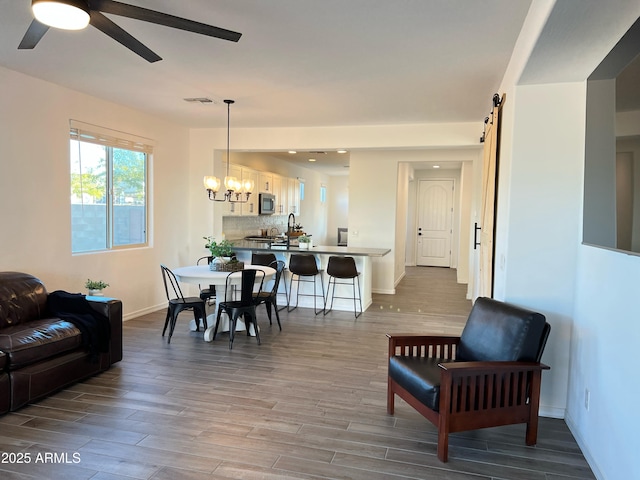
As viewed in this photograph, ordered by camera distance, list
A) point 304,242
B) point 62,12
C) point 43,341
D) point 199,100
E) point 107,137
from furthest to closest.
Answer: point 304,242, point 107,137, point 199,100, point 43,341, point 62,12

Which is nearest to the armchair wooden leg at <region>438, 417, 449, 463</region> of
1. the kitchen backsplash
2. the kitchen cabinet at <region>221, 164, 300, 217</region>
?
the kitchen cabinet at <region>221, 164, 300, 217</region>

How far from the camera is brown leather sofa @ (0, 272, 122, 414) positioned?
2.97 m

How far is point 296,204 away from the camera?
36.6 feet

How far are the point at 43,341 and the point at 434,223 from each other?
9.89 meters

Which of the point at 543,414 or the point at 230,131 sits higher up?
the point at 230,131

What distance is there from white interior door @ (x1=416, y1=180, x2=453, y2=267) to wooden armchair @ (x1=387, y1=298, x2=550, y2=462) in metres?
8.90

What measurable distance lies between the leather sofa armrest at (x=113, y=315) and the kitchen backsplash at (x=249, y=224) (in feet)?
14.1

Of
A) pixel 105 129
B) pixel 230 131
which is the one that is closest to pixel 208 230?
pixel 230 131

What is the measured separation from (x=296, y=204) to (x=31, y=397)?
8.48 meters

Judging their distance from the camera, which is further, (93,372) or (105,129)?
(105,129)

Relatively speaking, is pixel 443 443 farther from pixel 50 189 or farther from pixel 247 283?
pixel 50 189

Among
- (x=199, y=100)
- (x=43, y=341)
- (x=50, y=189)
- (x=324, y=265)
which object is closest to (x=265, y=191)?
(x=324, y=265)

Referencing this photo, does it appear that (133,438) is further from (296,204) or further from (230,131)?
(296,204)

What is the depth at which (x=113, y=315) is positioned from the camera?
12.3 ft
